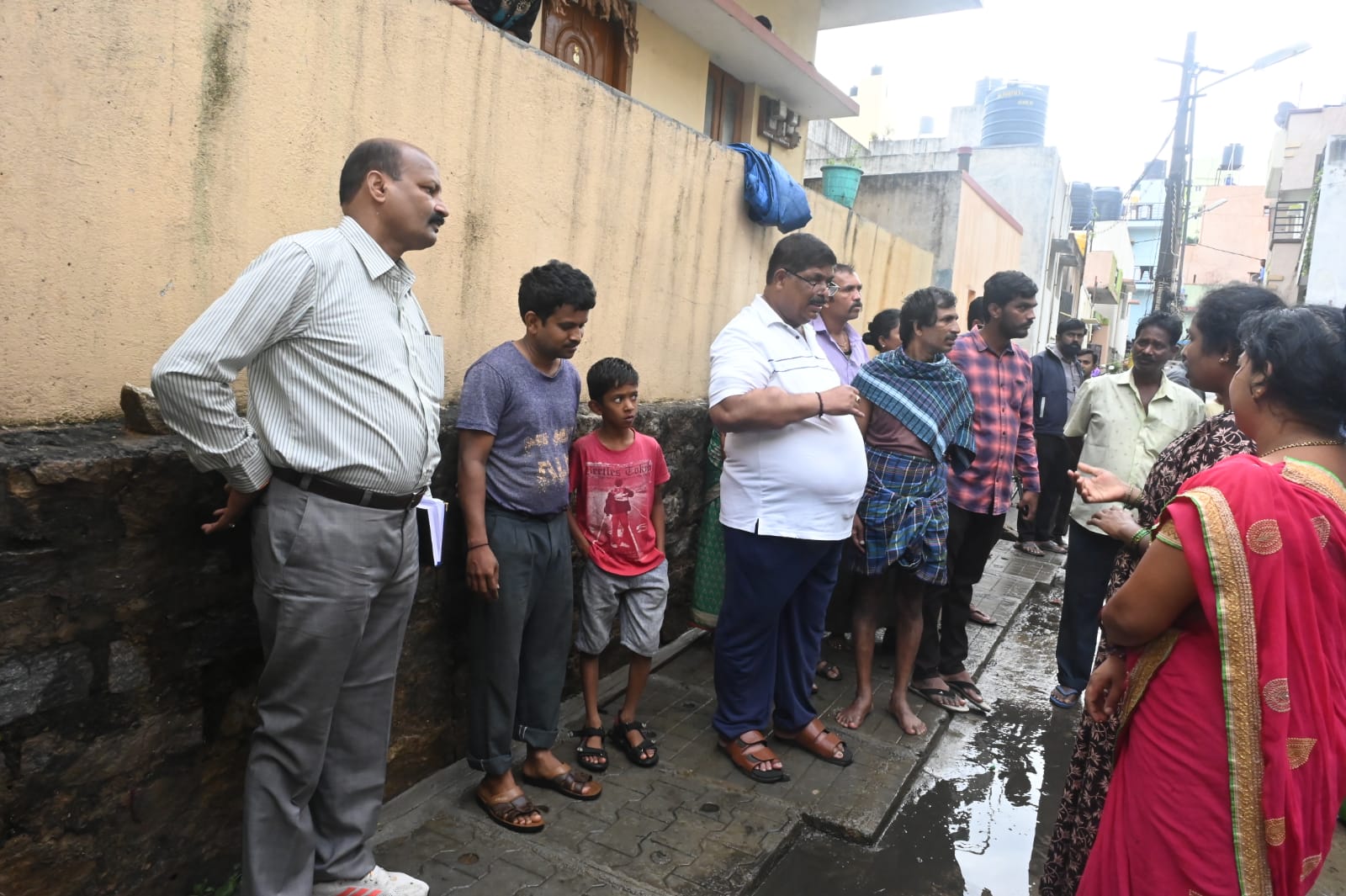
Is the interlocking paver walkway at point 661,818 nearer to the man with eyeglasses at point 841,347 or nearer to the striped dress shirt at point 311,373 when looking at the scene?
the man with eyeglasses at point 841,347

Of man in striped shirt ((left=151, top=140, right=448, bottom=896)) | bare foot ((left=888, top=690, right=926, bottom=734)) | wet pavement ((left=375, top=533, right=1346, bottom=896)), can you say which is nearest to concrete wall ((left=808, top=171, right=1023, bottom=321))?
bare foot ((left=888, top=690, right=926, bottom=734))

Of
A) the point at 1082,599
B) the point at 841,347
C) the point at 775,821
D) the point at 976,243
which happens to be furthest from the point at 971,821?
the point at 976,243

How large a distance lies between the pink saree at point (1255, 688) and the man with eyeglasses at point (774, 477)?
152 centimetres

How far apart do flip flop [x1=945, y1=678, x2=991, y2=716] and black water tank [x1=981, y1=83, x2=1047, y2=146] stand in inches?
624

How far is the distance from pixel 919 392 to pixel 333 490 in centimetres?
262

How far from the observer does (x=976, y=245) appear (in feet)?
36.9

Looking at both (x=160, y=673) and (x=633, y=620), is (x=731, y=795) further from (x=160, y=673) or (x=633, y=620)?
(x=160, y=673)

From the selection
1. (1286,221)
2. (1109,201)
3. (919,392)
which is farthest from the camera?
(1109,201)

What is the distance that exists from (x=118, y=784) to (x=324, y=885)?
590 mm

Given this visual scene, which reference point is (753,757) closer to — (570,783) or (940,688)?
(570,783)

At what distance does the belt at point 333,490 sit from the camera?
2.11 meters

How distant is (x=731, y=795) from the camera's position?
10.7 ft

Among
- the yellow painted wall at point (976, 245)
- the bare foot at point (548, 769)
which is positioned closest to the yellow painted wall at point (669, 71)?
the yellow painted wall at point (976, 245)

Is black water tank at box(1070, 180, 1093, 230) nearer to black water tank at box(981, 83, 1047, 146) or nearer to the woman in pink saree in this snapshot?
black water tank at box(981, 83, 1047, 146)
